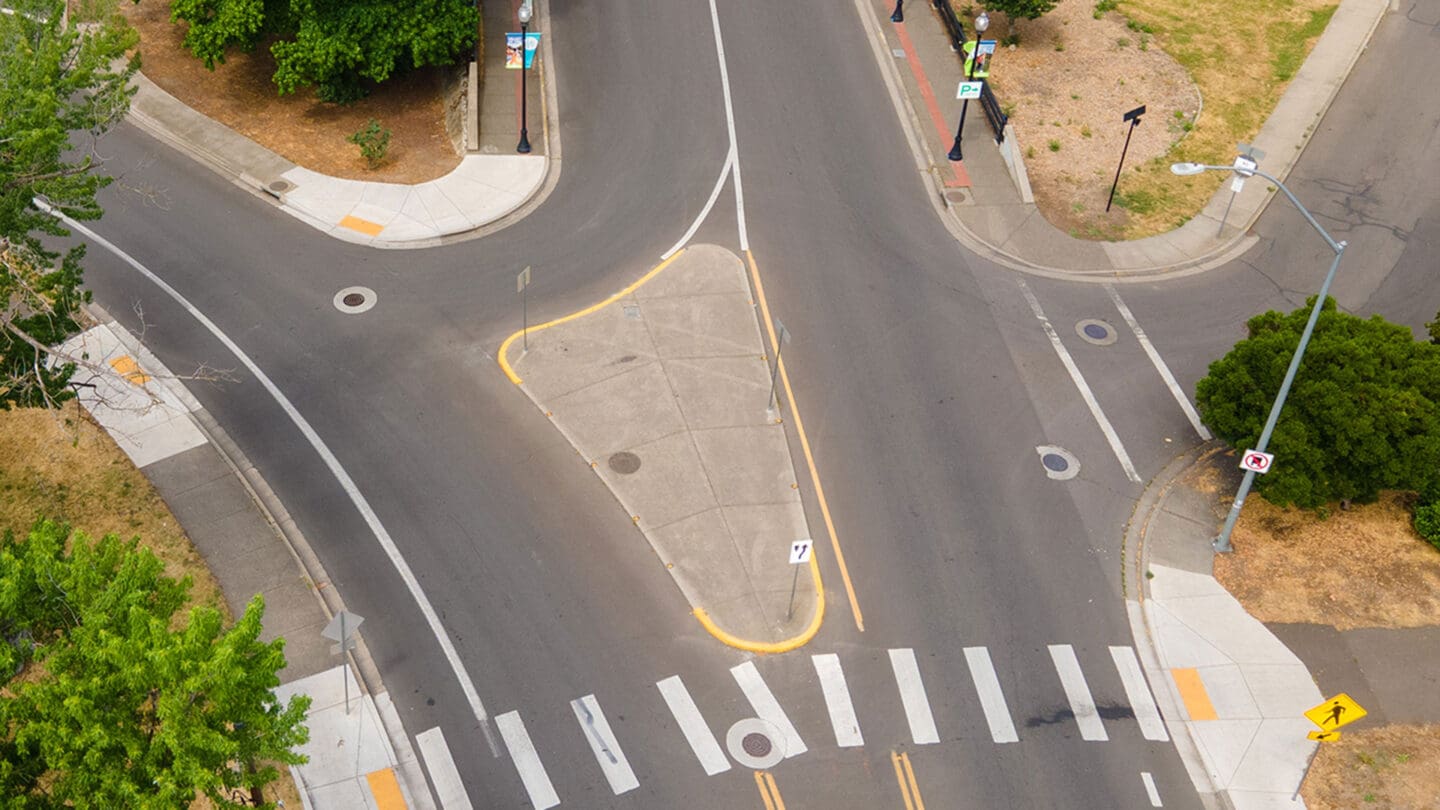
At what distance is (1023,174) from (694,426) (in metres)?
13.0

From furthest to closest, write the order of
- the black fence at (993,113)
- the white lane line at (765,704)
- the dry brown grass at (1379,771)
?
1. the black fence at (993,113)
2. the white lane line at (765,704)
3. the dry brown grass at (1379,771)

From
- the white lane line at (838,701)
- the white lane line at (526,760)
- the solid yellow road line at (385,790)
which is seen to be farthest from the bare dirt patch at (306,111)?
the white lane line at (838,701)

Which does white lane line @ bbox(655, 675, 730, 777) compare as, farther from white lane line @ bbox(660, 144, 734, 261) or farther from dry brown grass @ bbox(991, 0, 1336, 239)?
dry brown grass @ bbox(991, 0, 1336, 239)

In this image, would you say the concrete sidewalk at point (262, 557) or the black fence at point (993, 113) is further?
the black fence at point (993, 113)

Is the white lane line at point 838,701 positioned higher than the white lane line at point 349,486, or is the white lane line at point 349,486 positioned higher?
the white lane line at point 349,486

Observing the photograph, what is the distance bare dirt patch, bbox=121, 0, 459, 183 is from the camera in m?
33.9

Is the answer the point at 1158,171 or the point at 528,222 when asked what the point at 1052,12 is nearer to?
the point at 1158,171

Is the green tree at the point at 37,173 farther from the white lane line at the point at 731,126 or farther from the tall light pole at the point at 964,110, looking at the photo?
the tall light pole at the point at 964,110

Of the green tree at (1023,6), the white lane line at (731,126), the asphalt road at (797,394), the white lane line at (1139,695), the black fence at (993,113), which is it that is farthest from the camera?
the green tree at (1023,6)

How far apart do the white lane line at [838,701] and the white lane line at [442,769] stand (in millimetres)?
6032

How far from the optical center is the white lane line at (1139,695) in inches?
870

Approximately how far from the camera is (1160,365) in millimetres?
29297

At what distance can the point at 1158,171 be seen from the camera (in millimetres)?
35219

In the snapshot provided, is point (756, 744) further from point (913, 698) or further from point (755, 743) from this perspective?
point (913, 698)
